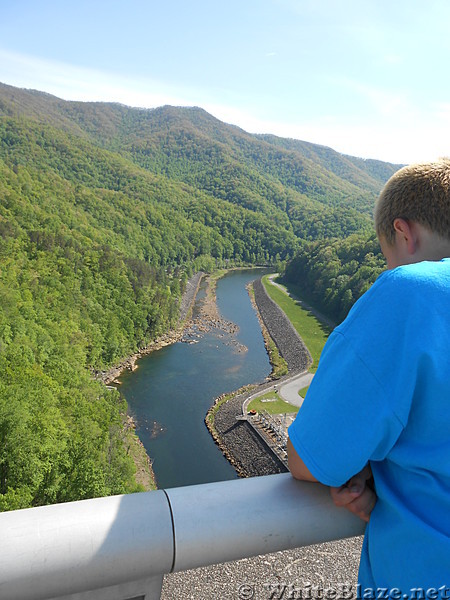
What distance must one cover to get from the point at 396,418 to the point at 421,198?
0.68 m

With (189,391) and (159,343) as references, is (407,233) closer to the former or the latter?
(189,391)

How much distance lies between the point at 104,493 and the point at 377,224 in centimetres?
1466

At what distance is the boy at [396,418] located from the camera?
1.11 m

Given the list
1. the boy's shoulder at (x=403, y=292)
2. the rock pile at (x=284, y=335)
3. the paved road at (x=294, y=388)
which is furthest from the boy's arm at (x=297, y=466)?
the rock pile at (x=284, y=335)

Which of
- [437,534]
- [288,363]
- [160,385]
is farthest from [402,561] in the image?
[288,363]

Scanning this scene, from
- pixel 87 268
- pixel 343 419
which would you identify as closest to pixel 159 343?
pixel 87 268

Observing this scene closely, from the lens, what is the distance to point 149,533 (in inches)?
47.6

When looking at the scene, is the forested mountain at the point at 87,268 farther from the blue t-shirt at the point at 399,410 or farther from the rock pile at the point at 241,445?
the blue t-shirt at the point at 399,410

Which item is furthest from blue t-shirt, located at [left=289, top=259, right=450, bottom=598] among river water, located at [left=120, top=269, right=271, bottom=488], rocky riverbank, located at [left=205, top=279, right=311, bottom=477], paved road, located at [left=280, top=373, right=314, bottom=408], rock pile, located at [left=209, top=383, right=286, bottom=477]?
paved road, located at [left=280, top=373, right=314, bottom=408]

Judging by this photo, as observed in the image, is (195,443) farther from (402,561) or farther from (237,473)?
(402,561)

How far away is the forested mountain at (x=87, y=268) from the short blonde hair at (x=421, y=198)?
1255 cm

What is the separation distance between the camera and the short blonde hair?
1.39m

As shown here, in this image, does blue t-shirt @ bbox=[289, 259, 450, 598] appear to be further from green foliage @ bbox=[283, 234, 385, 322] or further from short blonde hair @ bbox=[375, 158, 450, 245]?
green foliage @ bbox=[283, 234, 385, 322]

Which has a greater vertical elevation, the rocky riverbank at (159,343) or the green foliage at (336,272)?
the green foliage at (336,272)
